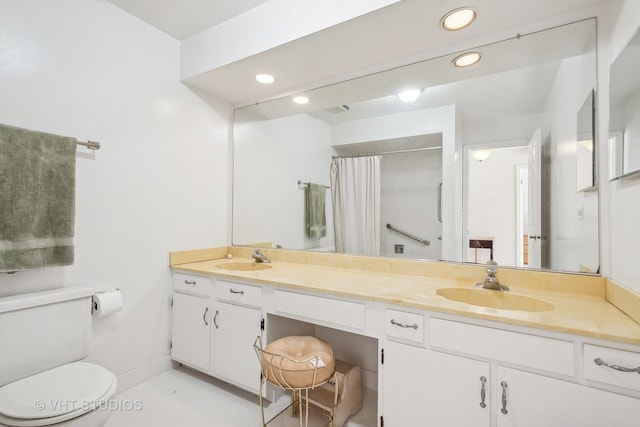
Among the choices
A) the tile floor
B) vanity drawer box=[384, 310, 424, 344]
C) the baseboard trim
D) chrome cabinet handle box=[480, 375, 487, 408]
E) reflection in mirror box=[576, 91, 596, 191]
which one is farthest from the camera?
the baseboard trim

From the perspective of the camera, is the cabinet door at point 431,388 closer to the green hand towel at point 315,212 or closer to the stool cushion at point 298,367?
the stool cushion at point 298,367

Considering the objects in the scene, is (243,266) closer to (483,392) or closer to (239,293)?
(239,293)

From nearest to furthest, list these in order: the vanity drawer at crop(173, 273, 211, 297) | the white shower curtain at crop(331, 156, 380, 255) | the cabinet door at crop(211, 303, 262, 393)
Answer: the cabinet door at crop(211, 303, 262, 393) → the vanity drawer at crop(173, 273, 211, 297) → the white shower curtain at crop(331, 156, 380, 255)

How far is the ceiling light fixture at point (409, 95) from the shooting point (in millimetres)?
1979

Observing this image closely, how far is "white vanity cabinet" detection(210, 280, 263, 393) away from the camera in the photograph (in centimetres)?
177

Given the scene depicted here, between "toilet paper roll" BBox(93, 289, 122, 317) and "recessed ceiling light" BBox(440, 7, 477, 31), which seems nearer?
"recessed ceiling light" BBox(440, 7, 477, 31)

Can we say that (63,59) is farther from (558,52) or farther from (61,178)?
(558,52)

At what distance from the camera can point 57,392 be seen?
47.4 inches

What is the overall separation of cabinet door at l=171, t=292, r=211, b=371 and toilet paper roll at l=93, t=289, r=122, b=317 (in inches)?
17.7

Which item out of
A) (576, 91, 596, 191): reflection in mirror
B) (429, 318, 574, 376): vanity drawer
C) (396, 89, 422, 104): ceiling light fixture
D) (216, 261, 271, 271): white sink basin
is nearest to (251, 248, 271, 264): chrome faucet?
(216, 261, 271, 271): white sink basin

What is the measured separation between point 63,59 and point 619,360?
9.47 feet

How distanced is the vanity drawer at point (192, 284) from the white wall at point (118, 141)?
0.10 m

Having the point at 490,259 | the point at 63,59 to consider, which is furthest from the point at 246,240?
the point at 490,259

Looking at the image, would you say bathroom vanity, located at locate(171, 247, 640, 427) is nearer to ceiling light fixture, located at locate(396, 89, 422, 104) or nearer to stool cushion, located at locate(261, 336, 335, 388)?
stool cushion, located at locate(261, 336, 335, 388)
